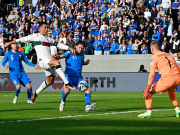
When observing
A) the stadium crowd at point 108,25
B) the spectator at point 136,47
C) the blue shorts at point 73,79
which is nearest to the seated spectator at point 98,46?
the stadium crowd at point 108,25

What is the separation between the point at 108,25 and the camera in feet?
80.7

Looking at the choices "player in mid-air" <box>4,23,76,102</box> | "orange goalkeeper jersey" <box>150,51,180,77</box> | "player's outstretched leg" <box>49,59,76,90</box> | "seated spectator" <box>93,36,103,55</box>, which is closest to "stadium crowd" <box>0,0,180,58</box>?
"seated spectator" <box>93,36,103,55</box>

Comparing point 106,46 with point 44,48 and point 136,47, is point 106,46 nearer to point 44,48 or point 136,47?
point 136,47

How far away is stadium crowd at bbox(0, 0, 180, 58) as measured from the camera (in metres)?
22.8

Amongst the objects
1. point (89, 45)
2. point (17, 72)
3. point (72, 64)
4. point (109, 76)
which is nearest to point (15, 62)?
point (17, 72)

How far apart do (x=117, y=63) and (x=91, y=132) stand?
18182 millimetres

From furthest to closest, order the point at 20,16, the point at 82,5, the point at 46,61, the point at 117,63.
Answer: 1. the point at 20,16
2. the point at 82,5
3. the point at 117,63
4. the point at 46,61

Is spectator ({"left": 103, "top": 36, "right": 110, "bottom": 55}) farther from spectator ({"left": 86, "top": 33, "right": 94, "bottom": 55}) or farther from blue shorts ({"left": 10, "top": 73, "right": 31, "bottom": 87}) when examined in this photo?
blue shorts ({"left": 10, "top": 73, "right": 31, "bottom": 87})

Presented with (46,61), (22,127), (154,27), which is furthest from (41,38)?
(154,27)

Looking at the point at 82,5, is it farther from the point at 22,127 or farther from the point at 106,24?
the point at 22,127

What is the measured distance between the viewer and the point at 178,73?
325 inches

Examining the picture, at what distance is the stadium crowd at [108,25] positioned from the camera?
22.8 m

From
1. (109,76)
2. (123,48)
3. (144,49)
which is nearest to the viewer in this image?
(109,76)

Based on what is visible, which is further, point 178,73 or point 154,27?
point 154,27
